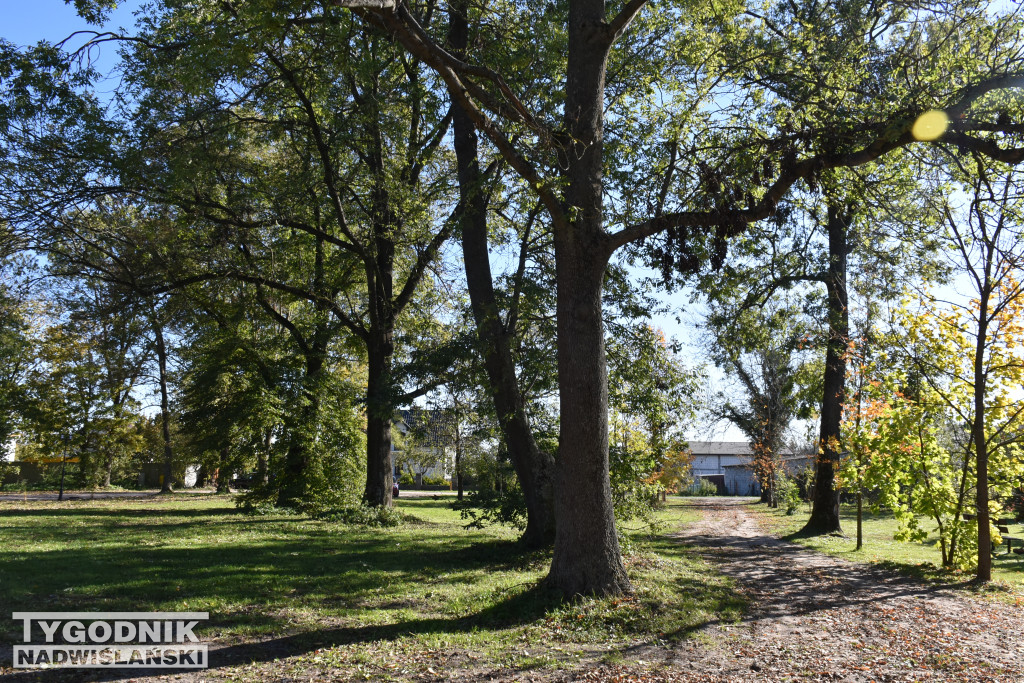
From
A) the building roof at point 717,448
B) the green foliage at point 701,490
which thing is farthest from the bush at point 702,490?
the building roof at point 717,448

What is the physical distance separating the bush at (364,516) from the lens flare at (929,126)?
14.3 meters

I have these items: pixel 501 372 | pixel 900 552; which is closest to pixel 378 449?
pixel 501 372

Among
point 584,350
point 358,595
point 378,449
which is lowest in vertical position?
point 358,595

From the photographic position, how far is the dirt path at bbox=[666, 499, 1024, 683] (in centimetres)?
581

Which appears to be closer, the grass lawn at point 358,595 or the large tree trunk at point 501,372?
the grass lawn at point 358,595

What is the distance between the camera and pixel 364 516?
17203 millimetres

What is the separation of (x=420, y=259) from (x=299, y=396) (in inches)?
237

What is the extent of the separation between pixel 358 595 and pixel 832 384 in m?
14.2

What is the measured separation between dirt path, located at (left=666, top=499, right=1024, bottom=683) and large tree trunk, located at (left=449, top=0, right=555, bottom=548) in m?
3.40

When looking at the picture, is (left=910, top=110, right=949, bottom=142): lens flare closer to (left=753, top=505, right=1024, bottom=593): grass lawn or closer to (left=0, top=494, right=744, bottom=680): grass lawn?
(left=0, top=494, right=744, bottom=680): grass lawn

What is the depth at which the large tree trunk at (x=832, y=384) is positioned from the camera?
1641 cm

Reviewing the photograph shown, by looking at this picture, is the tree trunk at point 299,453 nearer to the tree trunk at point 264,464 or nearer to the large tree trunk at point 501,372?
the tree trunk at point 264,464

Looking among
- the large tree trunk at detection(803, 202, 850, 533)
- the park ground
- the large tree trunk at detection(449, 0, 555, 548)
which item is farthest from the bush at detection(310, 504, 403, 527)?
the large tree trunk at detection(803, 202, 850, 533)

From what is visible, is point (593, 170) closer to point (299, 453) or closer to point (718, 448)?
point (299, 453)
